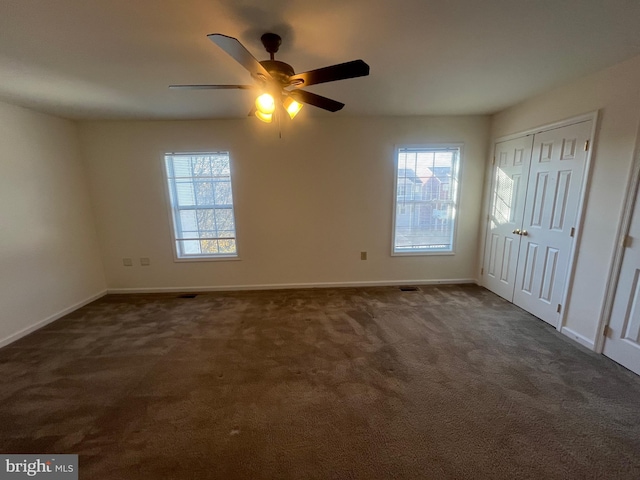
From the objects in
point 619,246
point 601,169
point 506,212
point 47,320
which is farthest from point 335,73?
point 47,320

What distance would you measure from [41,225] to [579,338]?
5.96 m

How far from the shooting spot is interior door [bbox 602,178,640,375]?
201cm

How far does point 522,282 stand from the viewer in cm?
310

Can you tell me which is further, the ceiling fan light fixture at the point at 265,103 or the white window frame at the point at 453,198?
the white window frame at the point at 453,198

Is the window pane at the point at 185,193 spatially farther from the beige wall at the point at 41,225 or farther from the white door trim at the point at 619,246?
the white door trim at the point at 619,246

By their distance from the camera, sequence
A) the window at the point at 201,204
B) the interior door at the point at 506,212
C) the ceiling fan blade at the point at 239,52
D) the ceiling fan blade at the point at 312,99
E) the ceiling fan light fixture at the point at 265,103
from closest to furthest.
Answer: the ceiling fan blade at the point at 239,52, the ceiling fan light fixture at the point at 265,103, the ceiling fan blade at the point at 312,99, the interior door at the point at 506,212, the window at the point at 201,204

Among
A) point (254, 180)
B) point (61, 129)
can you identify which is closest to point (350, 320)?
point (254, 180)

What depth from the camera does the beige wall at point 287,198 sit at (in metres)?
3.55

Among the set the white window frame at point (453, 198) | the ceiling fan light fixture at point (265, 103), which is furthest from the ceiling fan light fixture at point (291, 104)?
the white window frame at point (453, 198)

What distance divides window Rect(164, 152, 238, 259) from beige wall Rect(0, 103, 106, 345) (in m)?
1.19

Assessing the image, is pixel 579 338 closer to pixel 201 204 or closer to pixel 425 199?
pixel 425 199

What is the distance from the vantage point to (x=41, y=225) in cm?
301

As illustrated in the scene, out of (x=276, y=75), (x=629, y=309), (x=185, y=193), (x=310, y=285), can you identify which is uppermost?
(x=276, y=75)

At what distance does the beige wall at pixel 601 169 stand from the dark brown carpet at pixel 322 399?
399 mm
